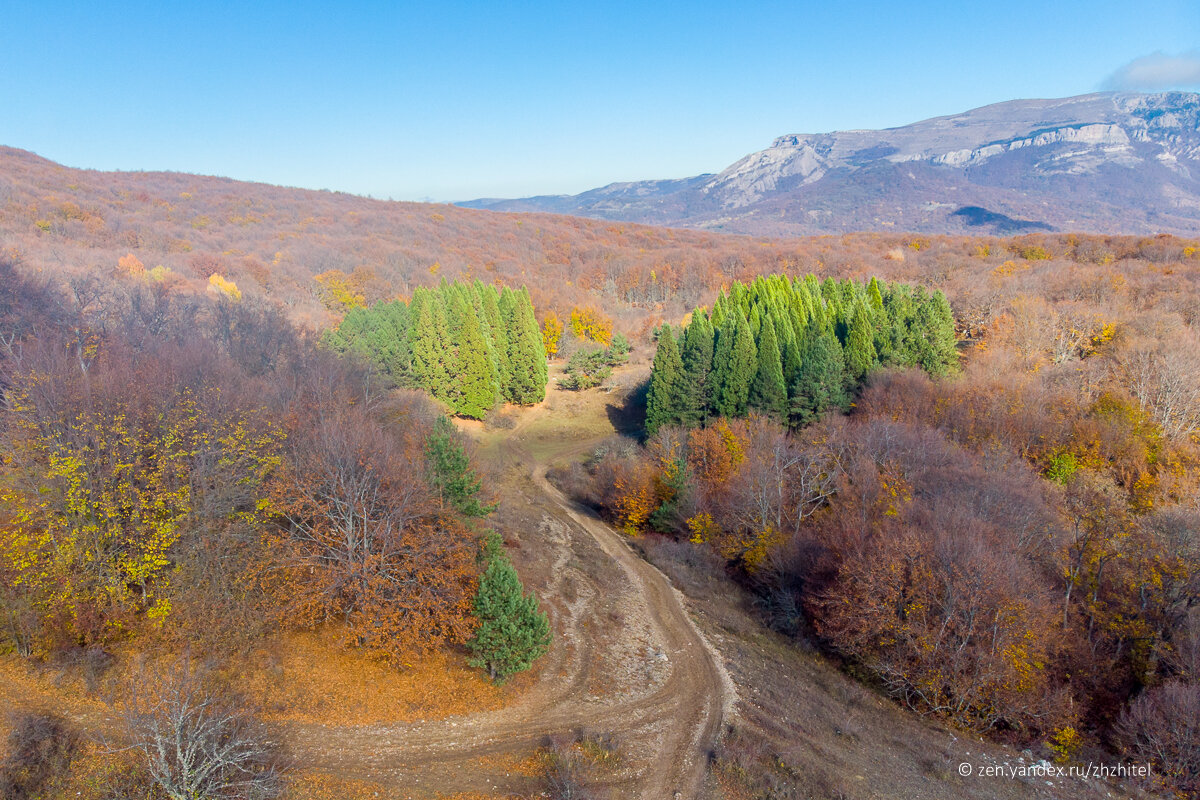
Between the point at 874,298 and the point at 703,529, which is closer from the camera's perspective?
the point at 703,529

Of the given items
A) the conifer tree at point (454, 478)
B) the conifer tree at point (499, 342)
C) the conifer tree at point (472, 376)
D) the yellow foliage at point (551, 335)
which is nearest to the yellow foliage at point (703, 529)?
the conifer tree at point (454, 478)


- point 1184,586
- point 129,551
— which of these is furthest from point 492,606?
point 1184,586

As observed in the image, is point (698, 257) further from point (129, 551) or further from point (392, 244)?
point (129, 551)

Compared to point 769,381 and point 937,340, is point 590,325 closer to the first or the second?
point 769,381

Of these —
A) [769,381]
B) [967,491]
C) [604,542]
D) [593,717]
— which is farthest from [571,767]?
[769,381]

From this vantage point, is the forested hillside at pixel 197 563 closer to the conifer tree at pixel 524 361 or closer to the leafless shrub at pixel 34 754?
the leafless shrub at pixel 34 754
